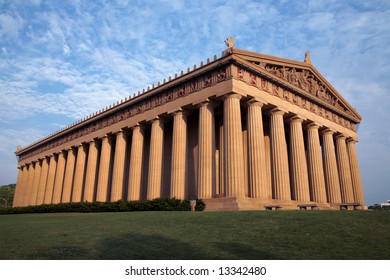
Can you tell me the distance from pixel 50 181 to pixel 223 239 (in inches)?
2044

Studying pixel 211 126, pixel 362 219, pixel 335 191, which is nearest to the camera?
pixel 362 219

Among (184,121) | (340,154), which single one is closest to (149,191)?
(184,121)

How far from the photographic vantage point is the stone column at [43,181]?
59875 millimetres

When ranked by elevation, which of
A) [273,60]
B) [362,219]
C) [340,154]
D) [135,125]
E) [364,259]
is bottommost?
[364,259]

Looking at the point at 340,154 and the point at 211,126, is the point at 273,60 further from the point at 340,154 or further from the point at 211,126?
the point at 340,154

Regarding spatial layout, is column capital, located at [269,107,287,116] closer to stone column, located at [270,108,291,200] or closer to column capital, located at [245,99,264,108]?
stone column, located at [270,108,291,200]

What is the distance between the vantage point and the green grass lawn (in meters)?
11.3

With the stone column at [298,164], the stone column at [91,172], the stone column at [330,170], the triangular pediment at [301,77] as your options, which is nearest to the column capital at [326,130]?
the stone column at [330,170]

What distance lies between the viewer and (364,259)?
1031cm

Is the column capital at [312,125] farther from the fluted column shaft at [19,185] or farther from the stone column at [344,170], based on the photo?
the fluted column shaft at [19,185]

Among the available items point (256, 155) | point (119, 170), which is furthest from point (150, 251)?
point (119, 170)

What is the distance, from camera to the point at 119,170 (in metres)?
43.3

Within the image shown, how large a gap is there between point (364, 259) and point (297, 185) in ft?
86.9

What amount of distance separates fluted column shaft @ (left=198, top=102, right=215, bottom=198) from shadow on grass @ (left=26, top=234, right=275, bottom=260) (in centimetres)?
1743
